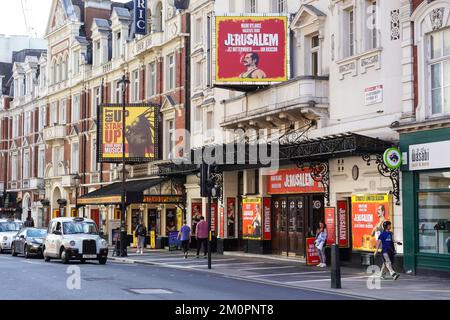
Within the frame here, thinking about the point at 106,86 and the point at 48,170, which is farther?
the point at 48,170

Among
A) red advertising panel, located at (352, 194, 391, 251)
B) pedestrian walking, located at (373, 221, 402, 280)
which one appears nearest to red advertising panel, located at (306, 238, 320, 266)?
red advertising panel, located at (352, 194, 391, 251)

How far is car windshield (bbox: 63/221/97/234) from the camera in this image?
31641 mm

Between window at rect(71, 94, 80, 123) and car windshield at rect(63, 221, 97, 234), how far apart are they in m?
25.5

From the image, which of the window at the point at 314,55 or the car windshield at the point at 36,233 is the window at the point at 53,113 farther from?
the window at the point at 314,55

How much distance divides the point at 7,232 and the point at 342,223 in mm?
20356

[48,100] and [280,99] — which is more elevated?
[48,100]

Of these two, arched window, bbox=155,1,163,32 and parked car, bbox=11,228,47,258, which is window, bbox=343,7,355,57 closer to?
parked car, bbox=11,228,47,258

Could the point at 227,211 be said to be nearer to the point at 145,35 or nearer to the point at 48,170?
the point at 145,35

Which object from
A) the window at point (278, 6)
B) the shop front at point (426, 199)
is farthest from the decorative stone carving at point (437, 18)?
the window at point (278, 6)

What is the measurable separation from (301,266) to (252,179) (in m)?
7.65

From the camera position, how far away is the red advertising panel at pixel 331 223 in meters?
28.5

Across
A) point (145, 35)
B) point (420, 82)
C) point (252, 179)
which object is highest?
point (145, 35)

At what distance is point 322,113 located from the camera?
2917 centimetres
